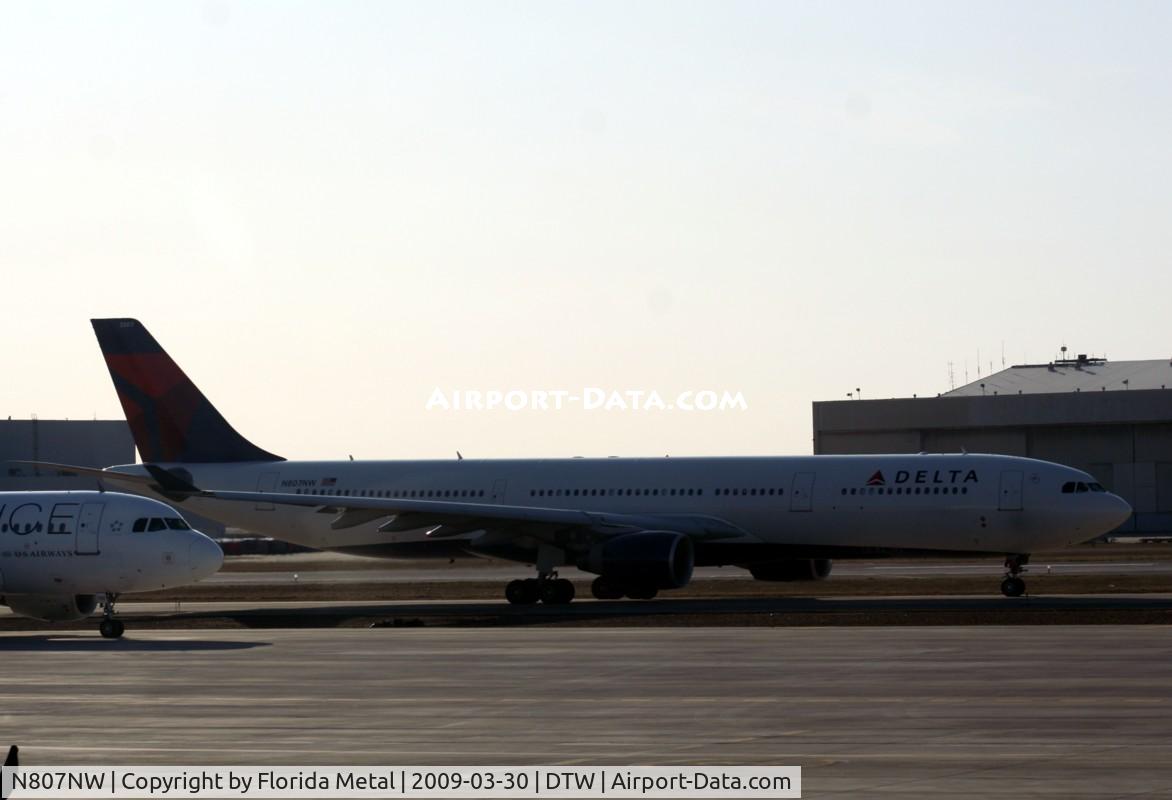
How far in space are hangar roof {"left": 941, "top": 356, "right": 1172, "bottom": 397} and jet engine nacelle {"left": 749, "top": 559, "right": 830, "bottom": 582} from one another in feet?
211

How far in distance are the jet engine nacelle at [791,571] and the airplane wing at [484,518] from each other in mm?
2249

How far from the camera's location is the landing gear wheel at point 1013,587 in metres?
44.6

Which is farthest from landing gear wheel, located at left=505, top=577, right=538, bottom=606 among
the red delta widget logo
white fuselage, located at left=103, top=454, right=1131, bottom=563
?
the red delta widget logo

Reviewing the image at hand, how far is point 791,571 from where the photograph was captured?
1914 inches

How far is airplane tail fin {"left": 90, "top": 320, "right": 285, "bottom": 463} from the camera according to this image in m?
54.1

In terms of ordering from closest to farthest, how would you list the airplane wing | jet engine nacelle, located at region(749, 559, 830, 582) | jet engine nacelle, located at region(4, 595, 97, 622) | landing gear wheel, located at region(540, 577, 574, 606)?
jet engine nacelle, located at region(4, 595, 97, 622)
the airplane wing
landing gear wheel, located at region(540, 577, 574, 606)
jet engine nacelle, located at region(749, 559, 830, 582)

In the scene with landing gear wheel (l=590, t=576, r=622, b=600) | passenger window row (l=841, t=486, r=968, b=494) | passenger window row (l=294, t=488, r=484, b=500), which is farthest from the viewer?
passenger window row (l=294, t=488, r=484, b=500)

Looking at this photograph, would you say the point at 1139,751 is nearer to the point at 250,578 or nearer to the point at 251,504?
the point at 251,504

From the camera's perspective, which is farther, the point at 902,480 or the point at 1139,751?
the point at 902,480

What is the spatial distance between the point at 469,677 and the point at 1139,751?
1138cm

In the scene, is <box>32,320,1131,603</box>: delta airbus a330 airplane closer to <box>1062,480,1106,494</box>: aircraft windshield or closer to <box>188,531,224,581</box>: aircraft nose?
<box>1062,480,1106,494</box>: aircraft windshield

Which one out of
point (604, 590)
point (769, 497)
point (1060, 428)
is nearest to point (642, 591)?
point (604, 590)

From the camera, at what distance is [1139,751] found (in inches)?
678

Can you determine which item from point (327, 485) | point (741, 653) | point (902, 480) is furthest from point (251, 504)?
point (741, 653)
